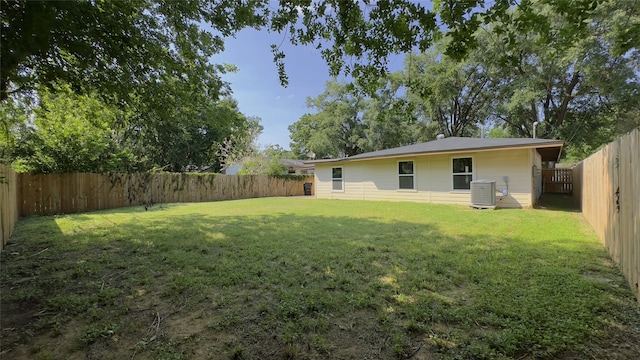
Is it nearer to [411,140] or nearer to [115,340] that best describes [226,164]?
[411,140]

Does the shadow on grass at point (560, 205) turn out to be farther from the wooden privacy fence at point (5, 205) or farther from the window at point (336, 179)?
the wooden privacy fence at point (5, 205)

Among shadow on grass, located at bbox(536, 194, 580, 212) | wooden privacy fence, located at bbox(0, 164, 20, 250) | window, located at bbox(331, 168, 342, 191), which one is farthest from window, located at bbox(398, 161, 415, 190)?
wooden privacy fence, located at bbox(0, 164, 20, 250)

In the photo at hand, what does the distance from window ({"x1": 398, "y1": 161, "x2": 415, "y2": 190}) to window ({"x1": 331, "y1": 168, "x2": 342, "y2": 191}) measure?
3.64 m

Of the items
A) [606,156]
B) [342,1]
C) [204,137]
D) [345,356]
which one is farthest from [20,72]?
[204,137]

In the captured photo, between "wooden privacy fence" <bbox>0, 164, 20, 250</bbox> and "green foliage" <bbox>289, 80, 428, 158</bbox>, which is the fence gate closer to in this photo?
"green foliage" <bbox>289, 80, 428, 158</bbox>

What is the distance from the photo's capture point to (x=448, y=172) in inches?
452

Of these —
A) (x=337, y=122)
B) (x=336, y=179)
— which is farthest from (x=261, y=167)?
(x=337, y=122)

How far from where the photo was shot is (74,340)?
7.32 feet

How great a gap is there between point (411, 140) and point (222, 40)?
75.4 feet

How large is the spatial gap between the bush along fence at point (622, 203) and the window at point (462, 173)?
19.8 ft

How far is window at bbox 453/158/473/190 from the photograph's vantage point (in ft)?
35.8

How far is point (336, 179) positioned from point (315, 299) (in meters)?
13.1

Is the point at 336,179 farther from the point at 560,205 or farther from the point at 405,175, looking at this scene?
the point at 560,205

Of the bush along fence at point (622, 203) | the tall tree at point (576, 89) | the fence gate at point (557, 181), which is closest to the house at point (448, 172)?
the bush along fence at point (622, 203)
